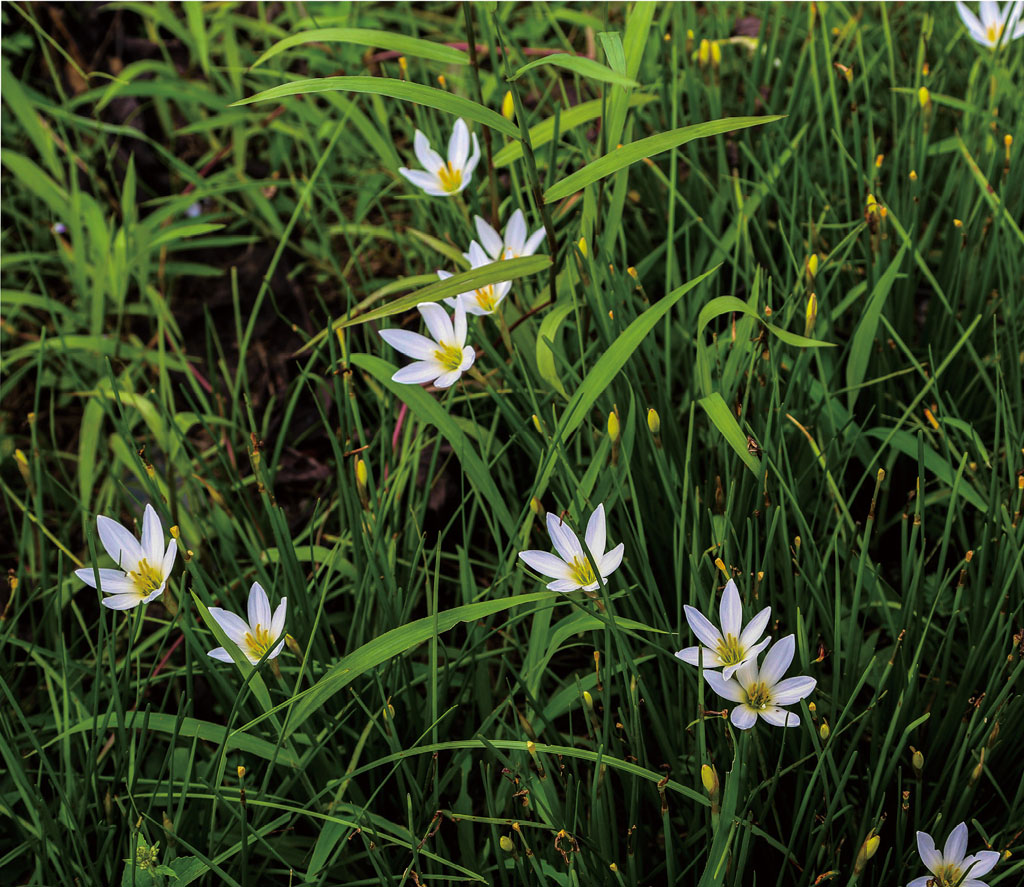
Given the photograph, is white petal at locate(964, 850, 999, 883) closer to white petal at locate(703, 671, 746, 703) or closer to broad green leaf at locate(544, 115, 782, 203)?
white petal at locate(703, 671, 746, 703)

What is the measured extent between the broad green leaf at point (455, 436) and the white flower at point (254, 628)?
0.26 metres

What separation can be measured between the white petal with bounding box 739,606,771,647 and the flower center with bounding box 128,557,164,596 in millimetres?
522

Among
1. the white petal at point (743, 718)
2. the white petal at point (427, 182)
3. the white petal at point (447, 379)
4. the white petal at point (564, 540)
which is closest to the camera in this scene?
the white petal at point (743, 718)

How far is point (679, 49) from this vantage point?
1.55m

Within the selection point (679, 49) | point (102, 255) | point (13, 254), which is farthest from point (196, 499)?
point (679, 49)

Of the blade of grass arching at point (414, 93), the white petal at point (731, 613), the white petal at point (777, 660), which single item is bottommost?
the white petal at point (777, 660)

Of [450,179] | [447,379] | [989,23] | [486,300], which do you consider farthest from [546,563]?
[989,23]

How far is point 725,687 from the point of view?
723mm

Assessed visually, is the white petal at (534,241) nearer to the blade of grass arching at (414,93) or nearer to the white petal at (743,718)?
the blade of grass arching at (414,93)

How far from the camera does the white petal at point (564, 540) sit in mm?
796

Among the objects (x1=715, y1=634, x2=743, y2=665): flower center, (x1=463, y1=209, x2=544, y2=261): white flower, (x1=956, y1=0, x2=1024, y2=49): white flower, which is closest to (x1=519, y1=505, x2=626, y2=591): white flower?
(x1=715, y1=634, x2=743, y2=665): flower center

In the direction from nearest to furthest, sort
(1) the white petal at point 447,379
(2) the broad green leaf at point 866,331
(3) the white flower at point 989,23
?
(1) the white petal at point 447,379
(2) the broad green leaf at point 866,331
(3) the white flower at point 989,23

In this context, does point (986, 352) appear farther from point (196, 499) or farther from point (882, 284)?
point (196, 499)

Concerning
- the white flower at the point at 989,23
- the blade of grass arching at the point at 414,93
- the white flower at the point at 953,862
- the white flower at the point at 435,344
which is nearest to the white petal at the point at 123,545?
the white flower at the point at 435,344
